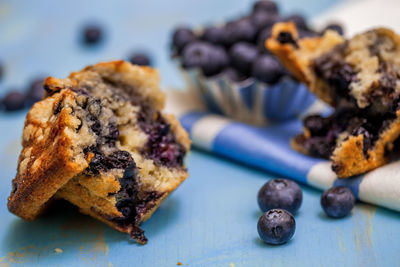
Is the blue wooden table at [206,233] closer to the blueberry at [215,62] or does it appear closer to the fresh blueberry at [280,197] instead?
the fresh blueberry at [280,197]

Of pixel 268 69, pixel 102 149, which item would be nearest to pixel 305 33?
pixel 268 69

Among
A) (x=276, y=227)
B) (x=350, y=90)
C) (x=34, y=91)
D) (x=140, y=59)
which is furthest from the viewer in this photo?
(x=140, y=59)

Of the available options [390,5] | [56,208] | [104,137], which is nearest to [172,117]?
[104,137]

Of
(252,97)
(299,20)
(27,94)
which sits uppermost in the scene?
(299,20)

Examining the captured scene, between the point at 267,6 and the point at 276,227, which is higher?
the point at 267,6

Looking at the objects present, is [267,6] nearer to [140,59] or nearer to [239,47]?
[239,47]

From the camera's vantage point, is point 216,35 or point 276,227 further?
point 216,35

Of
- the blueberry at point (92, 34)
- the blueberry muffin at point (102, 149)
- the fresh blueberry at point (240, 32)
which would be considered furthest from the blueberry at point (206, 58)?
the blueberry at point (92, 34)
